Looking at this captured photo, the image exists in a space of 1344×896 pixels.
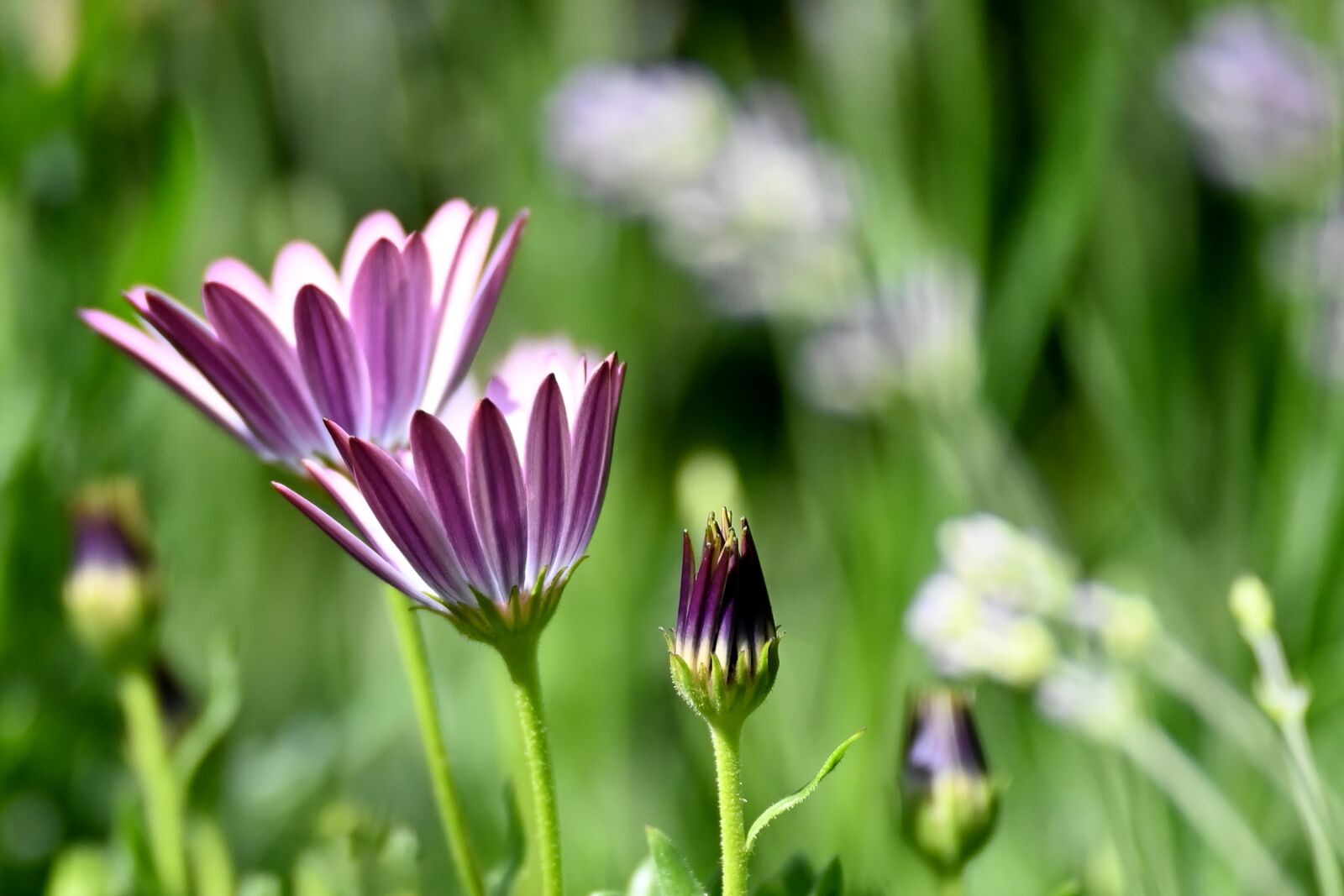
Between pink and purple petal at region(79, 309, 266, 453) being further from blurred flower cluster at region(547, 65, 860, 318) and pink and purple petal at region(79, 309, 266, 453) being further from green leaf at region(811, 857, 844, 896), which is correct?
blurred flower cluster at region(547, 65, 860, 318)

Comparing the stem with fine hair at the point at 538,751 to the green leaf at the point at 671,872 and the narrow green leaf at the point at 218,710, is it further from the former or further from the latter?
the narrow green leaf at the point at 218,710

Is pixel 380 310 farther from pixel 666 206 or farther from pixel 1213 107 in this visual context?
pixel 1213 107

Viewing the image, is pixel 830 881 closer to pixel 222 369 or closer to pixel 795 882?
pixel 795 882

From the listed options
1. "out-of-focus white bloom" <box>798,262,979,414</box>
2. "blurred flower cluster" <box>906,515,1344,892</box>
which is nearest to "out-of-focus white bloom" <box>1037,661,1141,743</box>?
"blurred flower cluster" <box>906,515,1344,892</box>

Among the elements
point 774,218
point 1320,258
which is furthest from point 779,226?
point 1320,258

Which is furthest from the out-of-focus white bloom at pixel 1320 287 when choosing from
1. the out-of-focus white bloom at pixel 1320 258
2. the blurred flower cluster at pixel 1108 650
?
the blurred flower cluster at pixel 1108 650

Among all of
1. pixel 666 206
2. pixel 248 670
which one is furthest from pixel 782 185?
→ pixel 248 670
